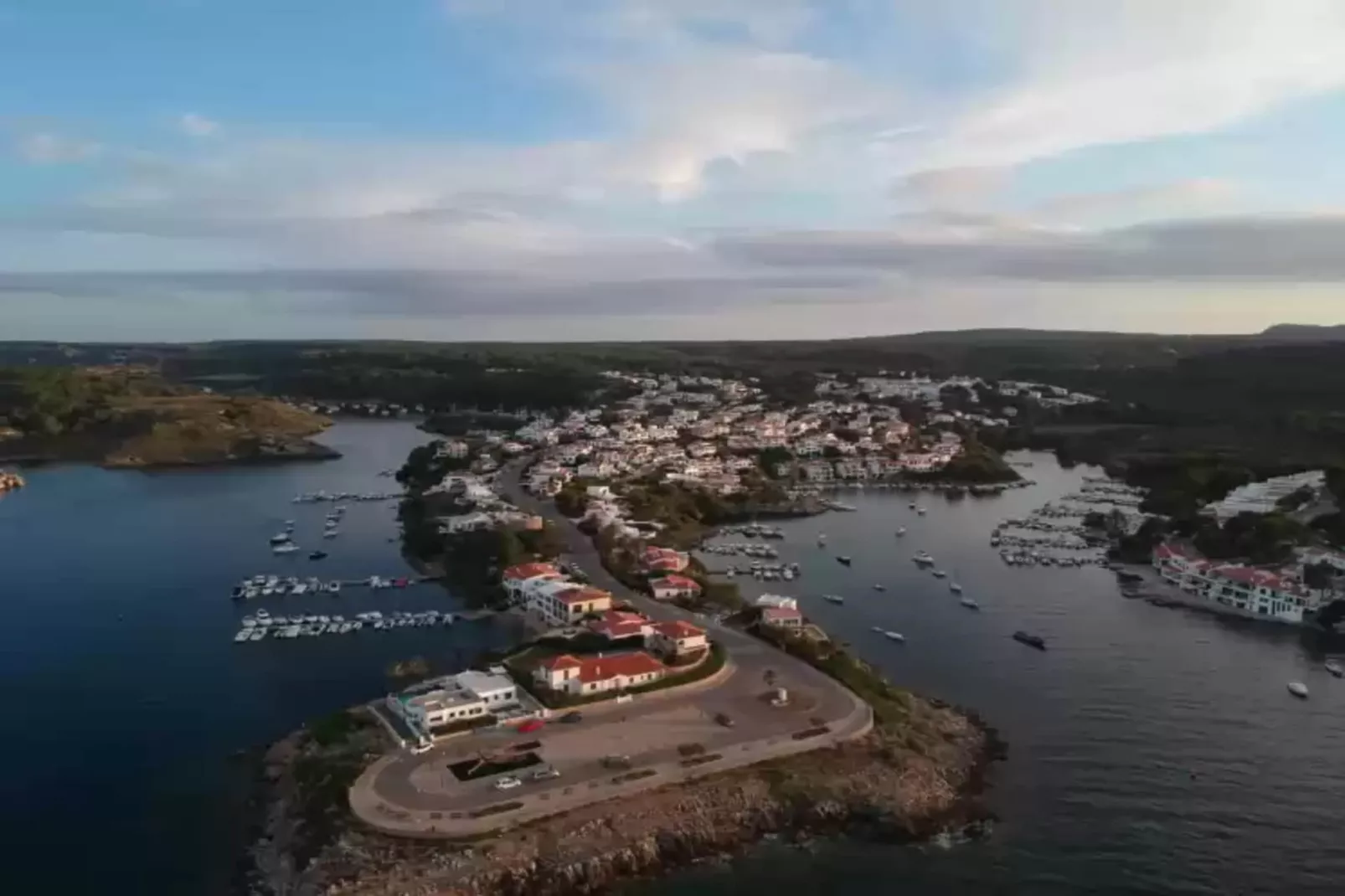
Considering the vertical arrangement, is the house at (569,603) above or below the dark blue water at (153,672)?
above

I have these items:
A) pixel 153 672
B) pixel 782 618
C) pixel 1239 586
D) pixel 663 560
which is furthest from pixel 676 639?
pixel 1239 586

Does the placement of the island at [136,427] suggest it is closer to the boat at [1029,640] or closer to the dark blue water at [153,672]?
the dark blue water at [153,672]

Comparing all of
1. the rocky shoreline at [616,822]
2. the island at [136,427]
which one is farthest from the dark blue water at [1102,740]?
the island at [136,427]

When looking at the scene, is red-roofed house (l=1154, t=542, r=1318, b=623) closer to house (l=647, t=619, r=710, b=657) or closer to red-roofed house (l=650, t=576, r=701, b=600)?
red-roofed house (l=650, t=576, r=701, b=600)

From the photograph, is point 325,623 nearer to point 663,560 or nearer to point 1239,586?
point 663,560

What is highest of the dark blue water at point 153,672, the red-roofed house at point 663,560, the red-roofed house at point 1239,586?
the red-roofed house at point 663,560

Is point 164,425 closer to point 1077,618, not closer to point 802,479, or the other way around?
point 802,479
